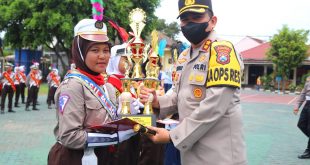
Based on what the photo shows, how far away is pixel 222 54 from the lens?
7.30ft

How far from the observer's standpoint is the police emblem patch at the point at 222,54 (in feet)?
7.23

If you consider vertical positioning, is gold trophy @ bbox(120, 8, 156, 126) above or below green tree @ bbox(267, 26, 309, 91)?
below

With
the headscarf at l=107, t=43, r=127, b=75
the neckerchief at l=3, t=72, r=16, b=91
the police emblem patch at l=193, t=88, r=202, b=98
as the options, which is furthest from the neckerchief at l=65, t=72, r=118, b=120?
the neckerchief at l=3, t=72, r=16, b=91

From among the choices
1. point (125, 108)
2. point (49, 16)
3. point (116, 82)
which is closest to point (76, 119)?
point (125, 108)

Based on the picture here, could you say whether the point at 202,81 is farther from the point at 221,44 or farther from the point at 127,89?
the point at 127,89

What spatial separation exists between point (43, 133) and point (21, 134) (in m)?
0.52

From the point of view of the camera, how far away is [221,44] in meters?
2.28

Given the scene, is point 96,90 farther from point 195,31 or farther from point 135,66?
point 135,66

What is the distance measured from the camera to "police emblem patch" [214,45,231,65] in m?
2.21

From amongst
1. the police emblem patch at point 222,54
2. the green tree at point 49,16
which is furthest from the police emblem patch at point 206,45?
the green tree at point 49,16

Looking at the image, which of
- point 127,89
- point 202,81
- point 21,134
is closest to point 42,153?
point 21,134

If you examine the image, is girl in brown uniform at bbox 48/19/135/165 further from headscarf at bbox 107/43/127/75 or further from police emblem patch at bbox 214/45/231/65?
headscarf at bbox 107/43/127/75

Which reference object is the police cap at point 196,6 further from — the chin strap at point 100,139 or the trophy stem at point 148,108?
the chin strap at point 100,139

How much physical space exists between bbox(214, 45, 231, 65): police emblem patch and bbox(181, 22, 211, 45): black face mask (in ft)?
0.67
